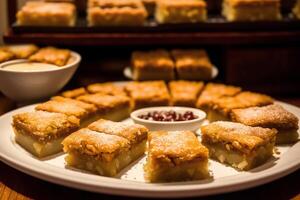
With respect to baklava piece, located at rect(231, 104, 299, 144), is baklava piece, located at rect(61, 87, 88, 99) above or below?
below

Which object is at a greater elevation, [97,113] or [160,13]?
[160,13]

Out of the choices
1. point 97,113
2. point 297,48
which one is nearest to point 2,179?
point 97,113

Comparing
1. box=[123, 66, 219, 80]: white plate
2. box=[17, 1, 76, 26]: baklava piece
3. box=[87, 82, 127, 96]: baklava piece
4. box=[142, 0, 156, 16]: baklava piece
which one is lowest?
box=[87, 82, 127, 96]: baklava piece

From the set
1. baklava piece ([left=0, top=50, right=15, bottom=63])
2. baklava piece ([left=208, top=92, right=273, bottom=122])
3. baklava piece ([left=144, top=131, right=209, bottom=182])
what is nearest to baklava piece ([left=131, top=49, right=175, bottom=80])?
baklava piece ([left=208, top=92, right=273, bottom=122])

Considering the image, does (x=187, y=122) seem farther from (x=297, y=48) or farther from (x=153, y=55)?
(x=297, y=48)

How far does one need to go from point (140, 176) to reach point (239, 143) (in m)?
0.31

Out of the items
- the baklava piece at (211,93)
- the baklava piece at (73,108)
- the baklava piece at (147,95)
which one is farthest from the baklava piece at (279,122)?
the baklava piece at (73,108)

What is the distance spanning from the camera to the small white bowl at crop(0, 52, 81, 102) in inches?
83.8

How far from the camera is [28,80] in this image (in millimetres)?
2145

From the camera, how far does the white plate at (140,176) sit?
144 centimetres

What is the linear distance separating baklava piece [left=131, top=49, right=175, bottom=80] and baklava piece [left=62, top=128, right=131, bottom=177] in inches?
30.7

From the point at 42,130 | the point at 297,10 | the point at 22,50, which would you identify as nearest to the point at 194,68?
the point at 297,10

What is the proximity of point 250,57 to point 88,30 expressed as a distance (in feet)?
2.44

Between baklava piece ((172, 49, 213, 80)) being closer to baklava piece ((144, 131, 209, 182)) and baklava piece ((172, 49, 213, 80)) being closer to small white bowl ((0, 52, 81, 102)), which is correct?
small white bowl ((0, 52, 81, 102))
